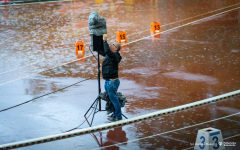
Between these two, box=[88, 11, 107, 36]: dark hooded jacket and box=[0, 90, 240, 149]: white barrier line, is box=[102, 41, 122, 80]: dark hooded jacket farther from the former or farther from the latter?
box=[0, 90, 240, 149]: white barrier line

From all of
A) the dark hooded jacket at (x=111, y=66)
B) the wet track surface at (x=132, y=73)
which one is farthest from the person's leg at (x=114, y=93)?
the wet track surface at (x=132, y=73)

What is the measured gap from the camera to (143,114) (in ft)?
39.0

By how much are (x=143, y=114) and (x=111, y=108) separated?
99 cm

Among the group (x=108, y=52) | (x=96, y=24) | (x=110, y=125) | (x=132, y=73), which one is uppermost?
(x=96, y=24)

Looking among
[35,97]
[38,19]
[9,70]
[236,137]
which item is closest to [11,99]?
[35,97]

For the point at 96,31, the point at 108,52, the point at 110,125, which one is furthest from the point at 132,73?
the point at 108,52

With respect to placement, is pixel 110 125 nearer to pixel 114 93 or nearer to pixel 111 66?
pixel 114 93

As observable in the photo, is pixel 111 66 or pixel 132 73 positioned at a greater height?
pixel 111 66

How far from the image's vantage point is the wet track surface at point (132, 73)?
10.7 m

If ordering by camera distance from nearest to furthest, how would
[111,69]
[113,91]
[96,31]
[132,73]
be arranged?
1. [111,69]
2. [113,91]
3. [96,31]
4. [132,73]

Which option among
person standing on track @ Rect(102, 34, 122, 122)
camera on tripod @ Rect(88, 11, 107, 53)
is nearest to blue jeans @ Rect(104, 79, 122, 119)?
person standing on track @ Rect(102, 34, 122, 122)

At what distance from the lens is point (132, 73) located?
53.7 ft

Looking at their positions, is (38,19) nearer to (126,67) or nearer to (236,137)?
(126,67)

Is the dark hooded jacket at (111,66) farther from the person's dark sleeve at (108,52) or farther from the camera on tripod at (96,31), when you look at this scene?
the camera on tripod at (96,31)
